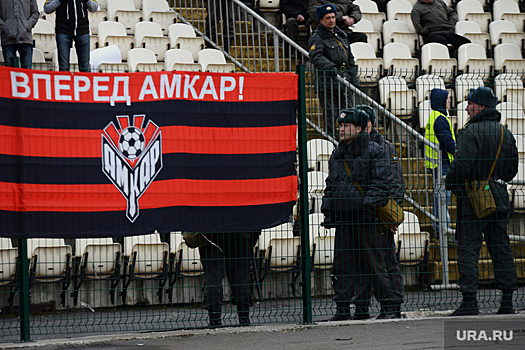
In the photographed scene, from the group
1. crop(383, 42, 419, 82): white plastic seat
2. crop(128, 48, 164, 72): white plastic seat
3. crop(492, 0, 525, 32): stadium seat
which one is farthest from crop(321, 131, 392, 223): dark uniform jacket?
crop(492, 0, 525, 32): stadium seat

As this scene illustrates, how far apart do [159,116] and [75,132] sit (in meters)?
0.76

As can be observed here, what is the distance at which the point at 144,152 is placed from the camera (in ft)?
25.5

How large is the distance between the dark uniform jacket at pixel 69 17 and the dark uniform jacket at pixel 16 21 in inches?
11.5

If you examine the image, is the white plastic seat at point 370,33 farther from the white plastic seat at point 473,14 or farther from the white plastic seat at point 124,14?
the white plastic seat at point 124,14

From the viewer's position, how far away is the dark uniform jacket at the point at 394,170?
8.45m

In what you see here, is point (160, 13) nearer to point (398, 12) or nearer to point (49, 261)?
point (398, 12)

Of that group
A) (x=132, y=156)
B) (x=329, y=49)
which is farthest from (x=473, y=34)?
(x=132, y=156)

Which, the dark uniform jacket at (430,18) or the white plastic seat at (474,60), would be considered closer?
the white plastic seat at (474,60)

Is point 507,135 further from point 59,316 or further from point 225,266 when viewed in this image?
point 59,316

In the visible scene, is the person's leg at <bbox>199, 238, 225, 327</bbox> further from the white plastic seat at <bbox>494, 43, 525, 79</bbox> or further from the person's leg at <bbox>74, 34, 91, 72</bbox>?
the white plastic seat at <bbox>494, 43, 525, 79</bbox>

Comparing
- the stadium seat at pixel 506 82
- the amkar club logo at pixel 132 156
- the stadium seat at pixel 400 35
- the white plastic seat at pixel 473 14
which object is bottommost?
the amkar club logo at pixel 132 156

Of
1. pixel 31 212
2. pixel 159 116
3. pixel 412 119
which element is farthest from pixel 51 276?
pixel 412 119

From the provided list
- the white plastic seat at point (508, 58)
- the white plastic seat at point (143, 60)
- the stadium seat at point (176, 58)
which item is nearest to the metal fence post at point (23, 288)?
the white plastic seat at point (143, 60)

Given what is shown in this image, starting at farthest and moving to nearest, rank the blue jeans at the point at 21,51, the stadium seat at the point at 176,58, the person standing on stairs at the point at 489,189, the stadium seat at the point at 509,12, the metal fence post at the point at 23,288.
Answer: the stadium seat at the point at 509,12 → the stadium seat at the point at 176,58 → the blue jeans at the point at 21,51 → the person standing on stairs at the point at 489,189 → the metal fence post at the point at 23,288
